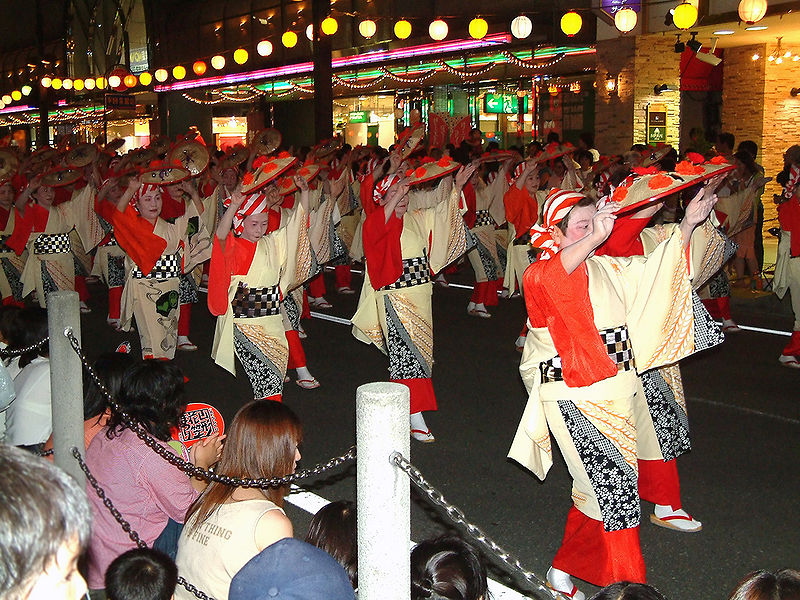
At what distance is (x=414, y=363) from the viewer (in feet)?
19.8

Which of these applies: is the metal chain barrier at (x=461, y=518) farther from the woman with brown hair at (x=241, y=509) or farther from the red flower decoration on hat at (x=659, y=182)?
the red flower decoration on hat at (x=659, y=182)

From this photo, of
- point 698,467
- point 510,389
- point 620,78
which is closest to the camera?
point 698,467

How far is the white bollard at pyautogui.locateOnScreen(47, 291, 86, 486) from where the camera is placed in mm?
3697

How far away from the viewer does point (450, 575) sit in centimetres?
255

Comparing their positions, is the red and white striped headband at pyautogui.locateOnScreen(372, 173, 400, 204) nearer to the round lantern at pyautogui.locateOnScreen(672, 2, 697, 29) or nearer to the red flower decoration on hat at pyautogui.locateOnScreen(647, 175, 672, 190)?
the red flower decoration on hat at pyautogui.locateOnScreen(647, 175, 672, 190)

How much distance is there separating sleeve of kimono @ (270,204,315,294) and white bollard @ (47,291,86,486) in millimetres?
2262

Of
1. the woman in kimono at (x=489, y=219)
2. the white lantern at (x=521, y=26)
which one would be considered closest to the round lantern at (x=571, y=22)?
the white lantern at (x=521, y=26)

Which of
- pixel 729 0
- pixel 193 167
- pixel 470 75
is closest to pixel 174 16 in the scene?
pixel 470 75

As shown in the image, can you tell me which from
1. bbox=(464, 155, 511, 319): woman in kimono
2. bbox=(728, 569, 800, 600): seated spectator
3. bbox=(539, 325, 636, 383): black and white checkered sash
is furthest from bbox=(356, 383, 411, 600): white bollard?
bbox=(464, 155, 511, 319): woman in kimono

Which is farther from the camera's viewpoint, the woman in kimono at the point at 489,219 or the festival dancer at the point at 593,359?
the woman in kimono at the point at 489,219

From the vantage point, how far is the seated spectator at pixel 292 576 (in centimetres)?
236

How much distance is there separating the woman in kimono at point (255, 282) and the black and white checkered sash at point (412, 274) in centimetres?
64

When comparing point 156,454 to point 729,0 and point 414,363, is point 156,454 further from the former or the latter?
point 729,0

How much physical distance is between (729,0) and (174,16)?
1839cm
